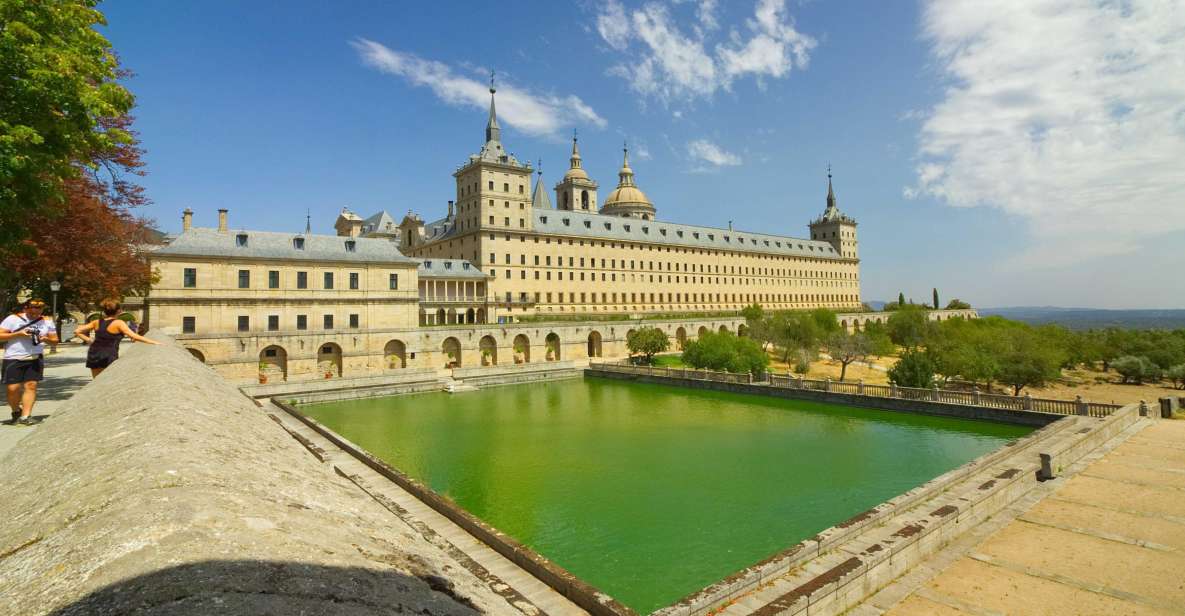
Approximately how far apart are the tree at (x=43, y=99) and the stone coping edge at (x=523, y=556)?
965 centimetres

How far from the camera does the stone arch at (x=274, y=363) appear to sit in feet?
124

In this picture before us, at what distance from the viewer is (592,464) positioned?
20.9 meters

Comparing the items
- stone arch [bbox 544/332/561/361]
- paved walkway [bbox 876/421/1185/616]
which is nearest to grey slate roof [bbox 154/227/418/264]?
stone arch [bbox 544/332/561/361]

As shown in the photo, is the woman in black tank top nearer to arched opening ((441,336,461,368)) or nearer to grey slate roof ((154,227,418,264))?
grey slate roof ((154,227,418,264))

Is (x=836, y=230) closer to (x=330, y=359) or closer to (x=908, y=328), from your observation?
(x=908, y=328)

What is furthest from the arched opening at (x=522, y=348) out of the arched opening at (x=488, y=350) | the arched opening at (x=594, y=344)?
the arched opening at (x=594, y=344)

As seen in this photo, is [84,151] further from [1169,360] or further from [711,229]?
[711,229]

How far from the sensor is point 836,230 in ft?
347

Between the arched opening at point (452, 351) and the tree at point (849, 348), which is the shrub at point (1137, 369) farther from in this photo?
the arched opening at point (452, 351)

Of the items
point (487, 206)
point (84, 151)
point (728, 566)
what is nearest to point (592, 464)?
point (728, 566)

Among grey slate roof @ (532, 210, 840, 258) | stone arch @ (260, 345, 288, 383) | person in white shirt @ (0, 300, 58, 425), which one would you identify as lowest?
stone arch @ (260, 345, 288, 383)

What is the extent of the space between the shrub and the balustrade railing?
21331mm

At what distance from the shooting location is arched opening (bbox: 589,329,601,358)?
180 feet

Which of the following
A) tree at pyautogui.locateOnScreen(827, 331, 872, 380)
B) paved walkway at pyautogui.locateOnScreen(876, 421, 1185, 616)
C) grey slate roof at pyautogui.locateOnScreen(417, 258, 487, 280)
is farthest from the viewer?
grey slate roof at pyautogui.locateOnScreen(417, 258, 487, 280)
